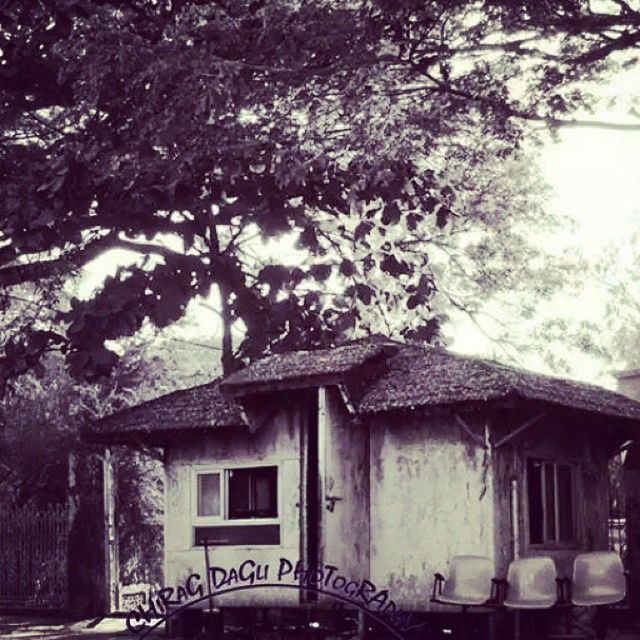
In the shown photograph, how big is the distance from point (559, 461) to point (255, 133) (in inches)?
273

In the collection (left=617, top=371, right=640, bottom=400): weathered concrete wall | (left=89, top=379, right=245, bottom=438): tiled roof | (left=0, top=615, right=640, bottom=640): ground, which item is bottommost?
(left=0, top=615, right=640, bottom=640): ground

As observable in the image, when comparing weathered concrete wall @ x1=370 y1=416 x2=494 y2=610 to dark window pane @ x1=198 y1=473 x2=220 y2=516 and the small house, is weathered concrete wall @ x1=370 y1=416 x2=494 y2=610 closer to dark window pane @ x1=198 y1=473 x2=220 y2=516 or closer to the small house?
the small house

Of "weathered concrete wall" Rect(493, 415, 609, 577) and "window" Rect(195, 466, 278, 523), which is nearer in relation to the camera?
"weathered concrete wall" Rect(493, 415, 609, 577)

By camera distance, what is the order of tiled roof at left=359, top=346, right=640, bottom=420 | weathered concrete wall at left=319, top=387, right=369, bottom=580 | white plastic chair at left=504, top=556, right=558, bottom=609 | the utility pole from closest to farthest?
white plastic chair at left=504, top=556, right=558, bottom=609
tiled roof at left=359, top=346, right=640, bottom=420
weathered concrete wall at left=319, top=387, right=369, bottom=580
the utility pole

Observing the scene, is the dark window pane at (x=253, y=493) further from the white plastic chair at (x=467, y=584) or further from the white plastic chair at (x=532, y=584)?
the white plastic chair at (x=532, y=584)

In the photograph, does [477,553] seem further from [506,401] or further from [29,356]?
[29,356]

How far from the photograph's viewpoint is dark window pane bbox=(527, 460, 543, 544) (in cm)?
1775

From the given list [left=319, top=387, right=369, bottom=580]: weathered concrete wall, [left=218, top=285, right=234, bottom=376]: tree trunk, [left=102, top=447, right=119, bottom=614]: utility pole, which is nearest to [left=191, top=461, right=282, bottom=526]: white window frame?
[left=319, top=387, right=369, bottom=580]: weathered concrete wall

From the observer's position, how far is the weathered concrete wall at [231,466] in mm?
18250

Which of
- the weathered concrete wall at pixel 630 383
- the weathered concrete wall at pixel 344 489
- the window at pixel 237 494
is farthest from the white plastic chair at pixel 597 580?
the weathered concrete wall at pixel 630 383

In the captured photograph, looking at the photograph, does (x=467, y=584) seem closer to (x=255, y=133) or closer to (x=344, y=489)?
(x=344, y=489)

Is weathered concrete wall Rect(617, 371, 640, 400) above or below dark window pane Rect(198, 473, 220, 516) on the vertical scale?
above

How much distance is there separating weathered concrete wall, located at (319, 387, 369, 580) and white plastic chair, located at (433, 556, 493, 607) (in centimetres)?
166

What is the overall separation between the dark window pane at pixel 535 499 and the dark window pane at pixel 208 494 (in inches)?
196
